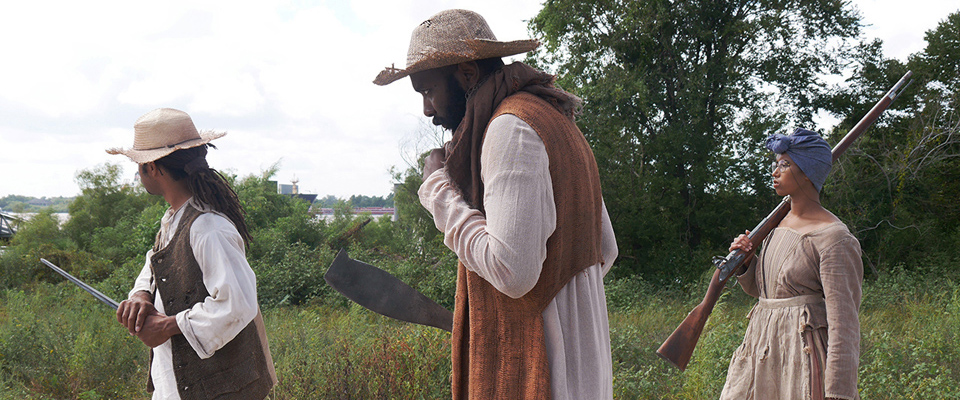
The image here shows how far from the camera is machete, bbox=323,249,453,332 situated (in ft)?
6.67

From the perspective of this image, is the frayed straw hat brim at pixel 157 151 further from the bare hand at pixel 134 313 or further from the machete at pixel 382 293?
the machete at pixel 382 293

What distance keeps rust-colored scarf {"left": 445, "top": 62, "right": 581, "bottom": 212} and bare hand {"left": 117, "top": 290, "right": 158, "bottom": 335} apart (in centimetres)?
133

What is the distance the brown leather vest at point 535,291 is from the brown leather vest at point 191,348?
1112 millimetres

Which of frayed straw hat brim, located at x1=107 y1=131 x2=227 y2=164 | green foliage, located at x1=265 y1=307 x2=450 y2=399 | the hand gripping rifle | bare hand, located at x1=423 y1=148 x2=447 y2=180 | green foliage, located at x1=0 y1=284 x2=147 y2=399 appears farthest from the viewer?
green foliage, located at x1=0 y1=284 x2=147 y2=399

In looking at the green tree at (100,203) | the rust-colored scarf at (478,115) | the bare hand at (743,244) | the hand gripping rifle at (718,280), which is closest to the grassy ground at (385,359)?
the hand gripping rifle at (718,280)

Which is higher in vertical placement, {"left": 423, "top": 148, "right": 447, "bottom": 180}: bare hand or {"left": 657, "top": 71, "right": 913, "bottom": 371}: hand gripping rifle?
{"left": 423, "top": 148, "right": 447, "bottom": 180}: bare hand

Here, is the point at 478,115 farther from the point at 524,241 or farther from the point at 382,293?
the point at 382,293

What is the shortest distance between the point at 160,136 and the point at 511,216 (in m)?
1.70

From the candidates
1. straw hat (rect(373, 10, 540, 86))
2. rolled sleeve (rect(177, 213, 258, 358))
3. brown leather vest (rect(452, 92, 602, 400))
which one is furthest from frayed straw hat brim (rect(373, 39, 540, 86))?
rolled sleeve (rect(177, 213, 258, 358))

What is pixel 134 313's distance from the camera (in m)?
2.23

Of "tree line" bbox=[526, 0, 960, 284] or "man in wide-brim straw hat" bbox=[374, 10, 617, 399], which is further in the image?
"tree line" bbox=[526, 0, 960, 284]

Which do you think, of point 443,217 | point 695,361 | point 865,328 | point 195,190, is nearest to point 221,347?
point 195,190

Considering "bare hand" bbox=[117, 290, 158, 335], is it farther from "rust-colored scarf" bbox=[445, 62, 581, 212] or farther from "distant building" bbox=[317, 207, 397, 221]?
"distant building" bbox=[317, 207, 397, 221]

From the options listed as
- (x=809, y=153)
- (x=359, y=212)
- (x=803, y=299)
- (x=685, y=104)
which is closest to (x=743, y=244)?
(x=803, y=299)
